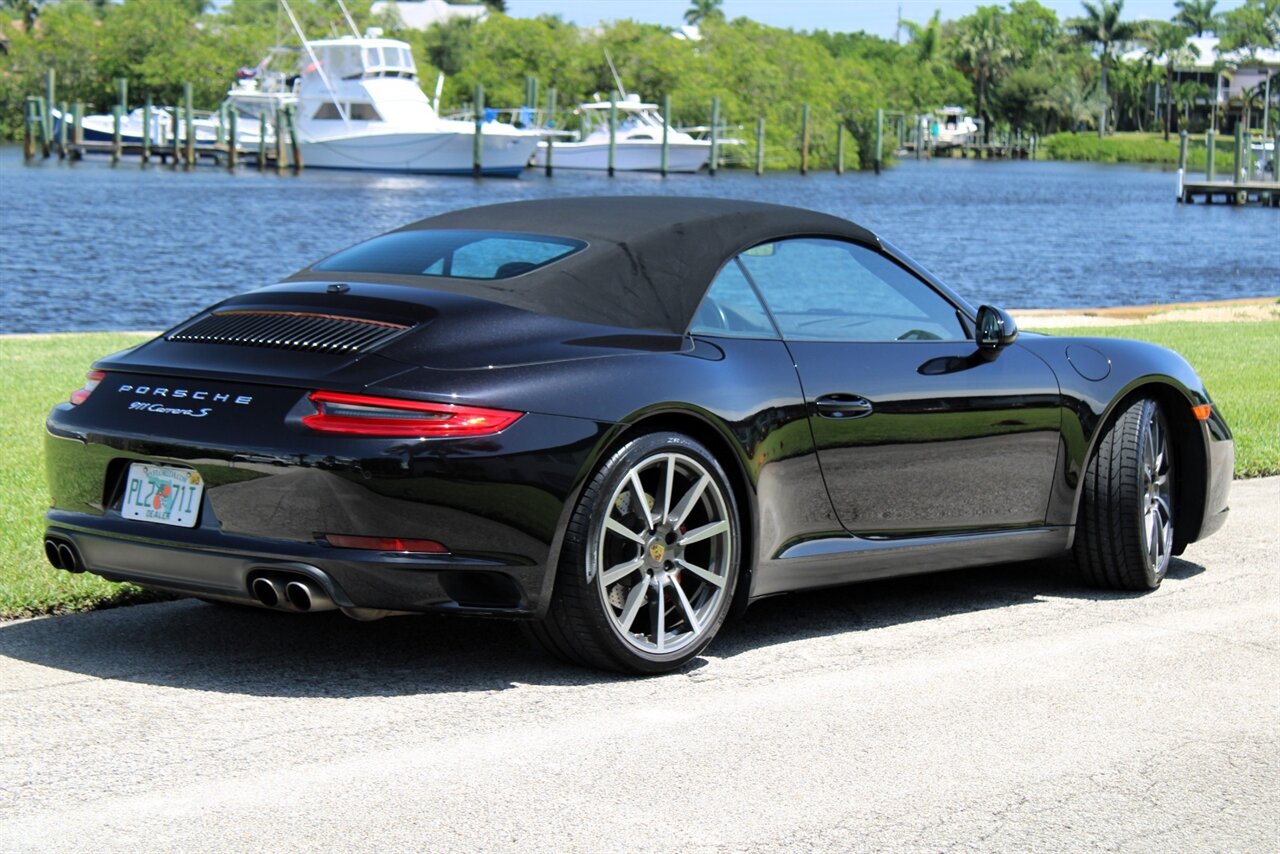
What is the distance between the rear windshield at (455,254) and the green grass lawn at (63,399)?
1.44 m

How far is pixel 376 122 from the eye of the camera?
87000 mm

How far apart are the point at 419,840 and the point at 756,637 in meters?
2.33

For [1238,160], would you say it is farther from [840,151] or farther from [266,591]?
[266,591]

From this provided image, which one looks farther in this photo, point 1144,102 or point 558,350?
point 1144,102

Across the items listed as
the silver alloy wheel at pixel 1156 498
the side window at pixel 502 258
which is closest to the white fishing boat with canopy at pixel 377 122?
the silver alloy wheel at pixel 1156 498

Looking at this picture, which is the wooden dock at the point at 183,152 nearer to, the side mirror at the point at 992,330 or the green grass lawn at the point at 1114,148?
the side mirror at the point at 992,330

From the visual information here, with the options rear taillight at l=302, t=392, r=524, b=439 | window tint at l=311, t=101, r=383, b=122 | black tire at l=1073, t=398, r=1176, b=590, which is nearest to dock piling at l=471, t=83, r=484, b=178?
window tint at l=311, t=101, r=383, b=122

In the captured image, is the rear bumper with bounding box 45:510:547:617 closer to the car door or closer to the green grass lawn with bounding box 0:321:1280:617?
the green grass lawn with bounding box 0:321:1280:617

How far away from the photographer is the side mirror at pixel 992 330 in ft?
21.2

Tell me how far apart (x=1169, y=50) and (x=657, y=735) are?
189 metres

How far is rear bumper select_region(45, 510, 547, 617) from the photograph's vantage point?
16.3ft

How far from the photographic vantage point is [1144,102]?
191 meters

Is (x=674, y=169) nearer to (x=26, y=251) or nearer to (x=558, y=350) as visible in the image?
(x=26, y=251)

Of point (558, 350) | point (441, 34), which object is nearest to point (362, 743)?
point (558, 350)
